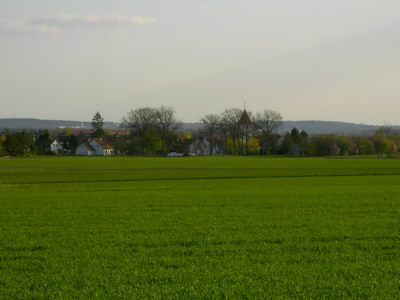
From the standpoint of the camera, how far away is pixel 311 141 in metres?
146

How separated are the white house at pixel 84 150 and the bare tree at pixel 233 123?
4263cm

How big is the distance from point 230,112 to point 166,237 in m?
153

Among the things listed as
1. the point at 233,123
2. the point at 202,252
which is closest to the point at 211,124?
the point at 233,123

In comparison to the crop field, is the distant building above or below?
above

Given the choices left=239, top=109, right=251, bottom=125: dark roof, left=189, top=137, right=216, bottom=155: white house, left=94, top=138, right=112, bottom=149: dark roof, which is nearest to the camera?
left=239, top=109, right=251, bottom=125: dark roof

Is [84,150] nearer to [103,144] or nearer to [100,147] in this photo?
[100,147]

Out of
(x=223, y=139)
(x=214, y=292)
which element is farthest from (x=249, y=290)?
(x=223, y=139)

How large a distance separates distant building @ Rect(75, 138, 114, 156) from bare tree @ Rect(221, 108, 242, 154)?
37.9m

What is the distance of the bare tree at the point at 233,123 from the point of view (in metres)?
163

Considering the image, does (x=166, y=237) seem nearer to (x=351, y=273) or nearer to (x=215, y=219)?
(x=215, y=219)

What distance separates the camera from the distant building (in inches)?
6860

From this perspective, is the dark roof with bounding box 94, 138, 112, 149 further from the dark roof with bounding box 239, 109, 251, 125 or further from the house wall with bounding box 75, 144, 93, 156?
the dark roof with bounding box 239, 109, 251, 125

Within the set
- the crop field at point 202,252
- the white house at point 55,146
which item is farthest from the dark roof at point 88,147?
the crop field at point 202,252

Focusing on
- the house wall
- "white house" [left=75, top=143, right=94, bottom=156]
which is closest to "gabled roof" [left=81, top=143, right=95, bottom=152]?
"white house" [left=75, top=143, right=94, bottom=156]
